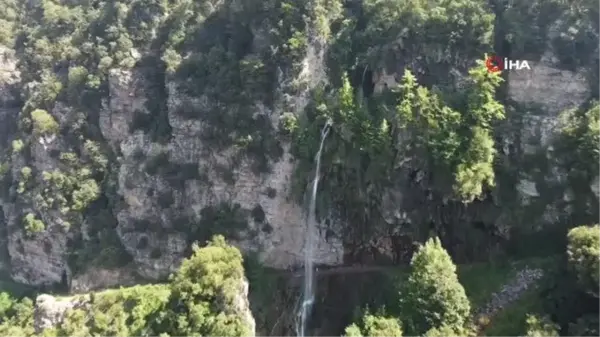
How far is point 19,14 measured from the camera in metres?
55.2

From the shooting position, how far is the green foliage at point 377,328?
94.9 ft

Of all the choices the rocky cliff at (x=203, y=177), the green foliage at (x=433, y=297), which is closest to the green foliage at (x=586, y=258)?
the rocky cliff at (x=203, y=177)

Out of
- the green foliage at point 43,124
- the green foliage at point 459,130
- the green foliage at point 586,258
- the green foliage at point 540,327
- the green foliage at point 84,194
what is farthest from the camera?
the green foliage at point 43,124

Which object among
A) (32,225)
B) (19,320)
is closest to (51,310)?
(19,320)

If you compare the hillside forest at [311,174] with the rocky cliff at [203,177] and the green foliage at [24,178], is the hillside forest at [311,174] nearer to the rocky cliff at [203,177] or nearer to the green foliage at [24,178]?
the rocky cliff at [203,177]

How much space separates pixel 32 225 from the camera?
43000 mm

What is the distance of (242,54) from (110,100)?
1090 centimetres

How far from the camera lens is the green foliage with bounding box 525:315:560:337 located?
2691 cm

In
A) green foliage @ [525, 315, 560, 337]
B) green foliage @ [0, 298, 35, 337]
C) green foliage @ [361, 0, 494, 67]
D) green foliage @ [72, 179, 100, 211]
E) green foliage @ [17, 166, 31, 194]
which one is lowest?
green foliage @ [0, 298, 35, 337]

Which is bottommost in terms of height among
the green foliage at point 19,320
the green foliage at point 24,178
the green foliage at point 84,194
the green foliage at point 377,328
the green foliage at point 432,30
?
the green foliage at point 19,320

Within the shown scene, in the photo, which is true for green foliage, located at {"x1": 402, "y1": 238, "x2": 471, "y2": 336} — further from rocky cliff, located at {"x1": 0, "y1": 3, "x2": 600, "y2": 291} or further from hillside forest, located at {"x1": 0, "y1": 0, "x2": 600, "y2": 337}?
rocky cliff, located at {"x1": 0, "y1": 3, "x2": 600, "y2": 291}

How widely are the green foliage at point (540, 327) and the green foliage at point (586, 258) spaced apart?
235cm

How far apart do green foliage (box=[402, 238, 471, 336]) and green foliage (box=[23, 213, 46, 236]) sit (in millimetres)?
27853

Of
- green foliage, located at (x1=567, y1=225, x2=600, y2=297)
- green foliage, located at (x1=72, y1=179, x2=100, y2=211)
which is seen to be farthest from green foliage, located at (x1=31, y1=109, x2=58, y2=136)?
green foliage, located at (x1=567, y1=225, x2=600, y2=297)
